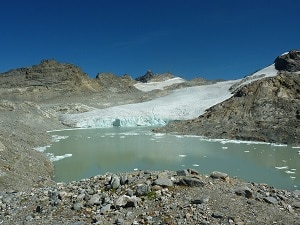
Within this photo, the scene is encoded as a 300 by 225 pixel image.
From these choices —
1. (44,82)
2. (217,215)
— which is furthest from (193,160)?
(44,82)

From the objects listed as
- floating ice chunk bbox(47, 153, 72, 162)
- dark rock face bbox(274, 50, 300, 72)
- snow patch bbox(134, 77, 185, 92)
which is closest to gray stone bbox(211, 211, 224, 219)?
floating ice chunk bbox(47, 153, 72, 162)

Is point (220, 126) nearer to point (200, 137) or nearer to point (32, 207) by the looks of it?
point (200, 137)

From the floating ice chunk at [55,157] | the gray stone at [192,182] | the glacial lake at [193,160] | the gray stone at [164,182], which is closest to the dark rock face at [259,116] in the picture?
the glacial lake at [193,160]

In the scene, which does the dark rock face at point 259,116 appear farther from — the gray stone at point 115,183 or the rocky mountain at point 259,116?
the gray stone at point 115,183

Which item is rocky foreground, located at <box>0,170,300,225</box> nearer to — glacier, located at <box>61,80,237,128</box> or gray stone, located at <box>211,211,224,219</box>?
gray stone, located at <box>211,211,224,219</box>

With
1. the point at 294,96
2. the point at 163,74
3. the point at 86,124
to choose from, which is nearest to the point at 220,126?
the point at 294,96

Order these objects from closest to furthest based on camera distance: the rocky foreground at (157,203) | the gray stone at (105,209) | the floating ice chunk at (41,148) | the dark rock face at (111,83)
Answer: the rocky foreground at (157,203) < the gray stone at (105,209) < the floating ice chunk at (41,148) < the dark rock face at (111,83)

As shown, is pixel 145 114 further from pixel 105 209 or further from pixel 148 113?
pixel 105 209
